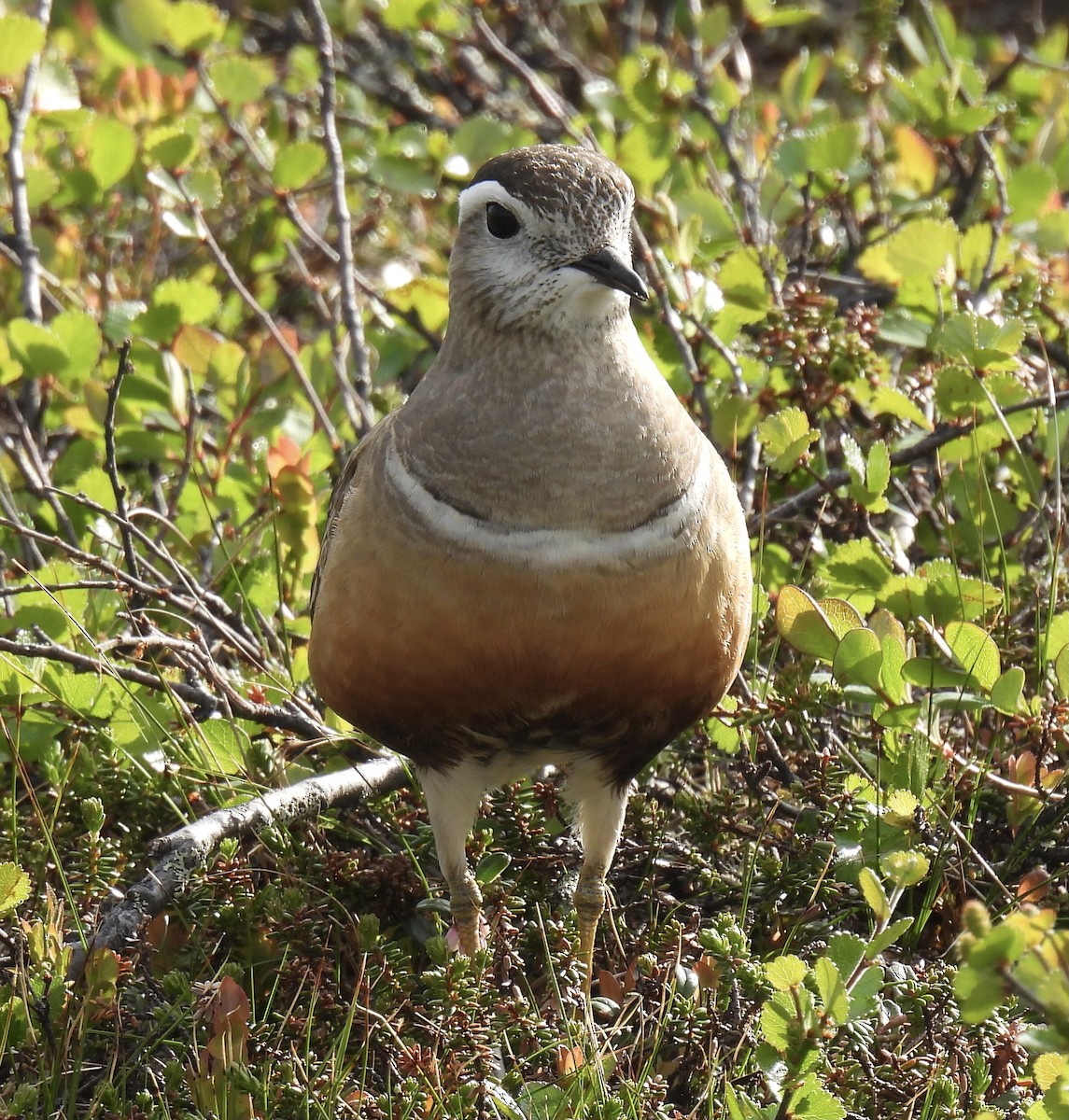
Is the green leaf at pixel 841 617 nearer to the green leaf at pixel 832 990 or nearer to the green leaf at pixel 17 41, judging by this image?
the green leaf at pixel 832 990

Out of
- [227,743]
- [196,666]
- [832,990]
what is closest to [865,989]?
[832,990]

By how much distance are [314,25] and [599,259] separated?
8.88 ft

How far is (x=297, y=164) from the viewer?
17.6ft

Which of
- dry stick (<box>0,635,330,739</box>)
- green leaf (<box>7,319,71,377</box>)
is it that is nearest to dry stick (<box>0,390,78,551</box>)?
green leaf (<box>7,319,71,377</box>)

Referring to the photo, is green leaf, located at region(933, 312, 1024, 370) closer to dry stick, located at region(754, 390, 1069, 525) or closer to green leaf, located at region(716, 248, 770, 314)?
dry stick, located at region(754, 390, 1069, 525)

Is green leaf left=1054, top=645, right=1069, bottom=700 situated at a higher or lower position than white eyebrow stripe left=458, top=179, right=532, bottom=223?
lower

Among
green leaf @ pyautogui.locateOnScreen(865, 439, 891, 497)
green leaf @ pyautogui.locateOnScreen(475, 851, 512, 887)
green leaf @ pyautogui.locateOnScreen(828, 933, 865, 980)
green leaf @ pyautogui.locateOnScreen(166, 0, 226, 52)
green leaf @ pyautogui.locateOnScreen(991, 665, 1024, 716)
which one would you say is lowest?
green leaf @ pyautogui.locateOnScreen(475, 851, 512, 887)

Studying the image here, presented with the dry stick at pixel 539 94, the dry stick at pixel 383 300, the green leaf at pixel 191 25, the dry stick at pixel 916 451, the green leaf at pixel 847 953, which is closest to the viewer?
the green leaf at pixel 847 953

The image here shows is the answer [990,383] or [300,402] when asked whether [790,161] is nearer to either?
[990,383]

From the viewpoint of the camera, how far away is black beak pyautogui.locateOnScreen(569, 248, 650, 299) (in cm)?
317

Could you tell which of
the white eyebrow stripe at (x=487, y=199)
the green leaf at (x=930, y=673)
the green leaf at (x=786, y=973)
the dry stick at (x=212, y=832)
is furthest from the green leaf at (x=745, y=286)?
the green leaf at (x=786, y=973)

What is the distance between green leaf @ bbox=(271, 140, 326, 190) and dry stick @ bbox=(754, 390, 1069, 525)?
207 cm

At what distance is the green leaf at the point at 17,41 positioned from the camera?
4934 millimetres

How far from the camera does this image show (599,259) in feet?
10.7
